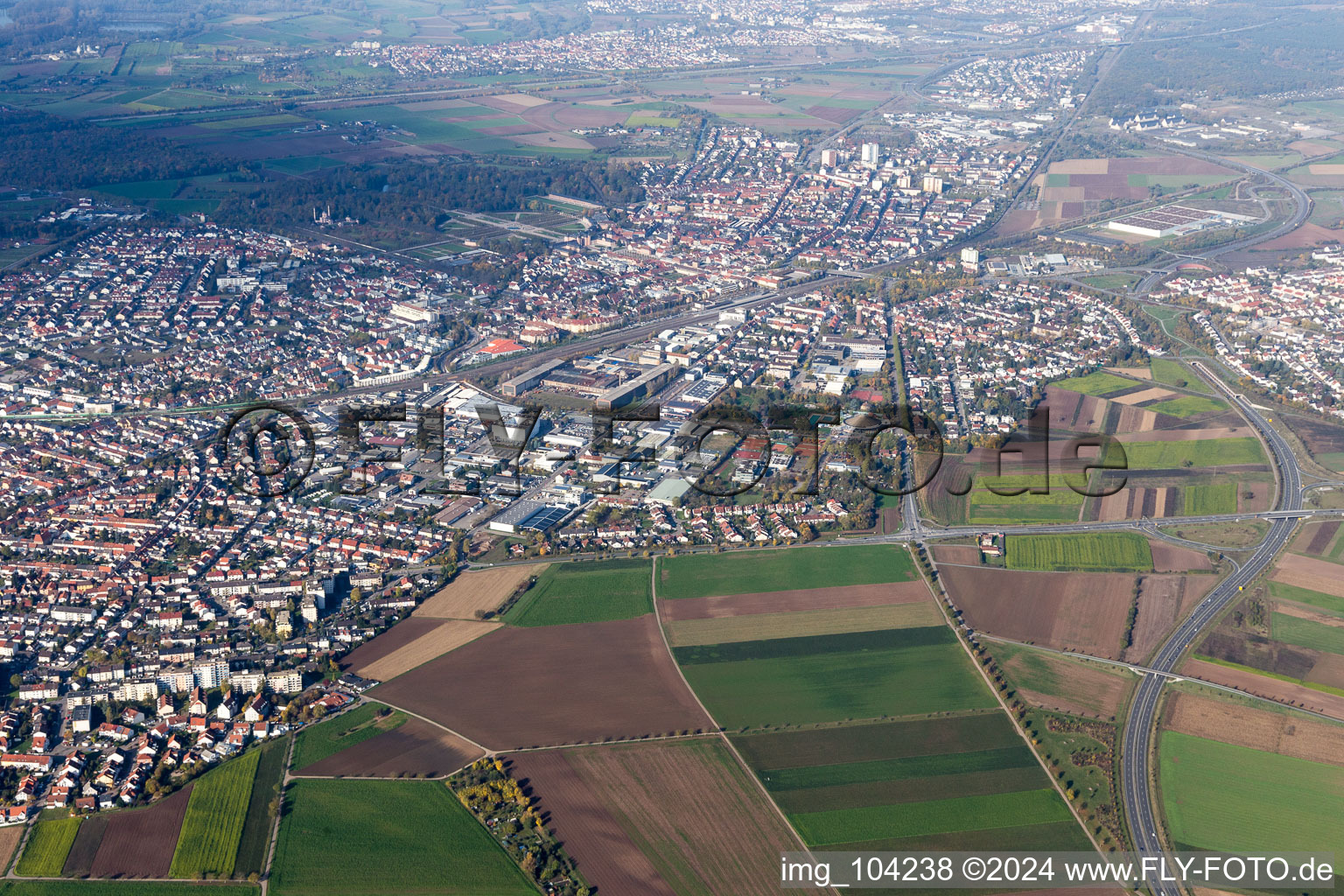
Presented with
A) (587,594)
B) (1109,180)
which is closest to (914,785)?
(587,594)

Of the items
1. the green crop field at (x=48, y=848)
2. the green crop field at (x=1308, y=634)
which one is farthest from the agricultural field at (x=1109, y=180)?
the green crop field at (x=48, y=848)

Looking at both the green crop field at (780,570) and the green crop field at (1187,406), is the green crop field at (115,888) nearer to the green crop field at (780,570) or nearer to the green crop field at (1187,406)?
the green crop field at (780,570)

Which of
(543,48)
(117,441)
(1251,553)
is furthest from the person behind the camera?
(543,48)

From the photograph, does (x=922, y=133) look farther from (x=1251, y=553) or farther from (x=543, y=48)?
(x=1251, y=553)

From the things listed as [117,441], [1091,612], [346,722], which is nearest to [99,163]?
[117,441]

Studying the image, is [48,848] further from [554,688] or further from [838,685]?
[838,685]

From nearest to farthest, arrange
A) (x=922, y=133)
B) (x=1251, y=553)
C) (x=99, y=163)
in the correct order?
(x=1251, y=553), (x=99, y=163), (x=922, y=133)
